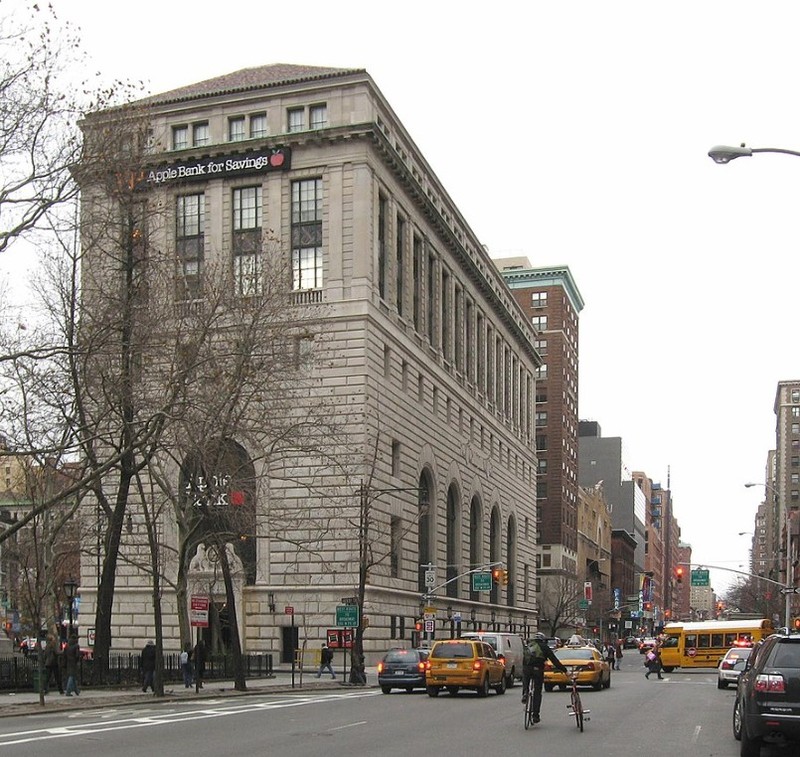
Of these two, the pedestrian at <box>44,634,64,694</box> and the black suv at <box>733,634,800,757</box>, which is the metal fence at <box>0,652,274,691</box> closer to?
the pedestrian at <box>44,634,64,694</box>

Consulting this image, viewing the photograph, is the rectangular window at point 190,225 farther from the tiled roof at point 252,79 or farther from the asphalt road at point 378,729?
the asphalt road at point 378,729

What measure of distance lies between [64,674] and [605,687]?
18739 mm

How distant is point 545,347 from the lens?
135 m

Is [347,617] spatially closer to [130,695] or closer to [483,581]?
[130,695]

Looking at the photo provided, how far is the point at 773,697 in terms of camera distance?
51.6 feet

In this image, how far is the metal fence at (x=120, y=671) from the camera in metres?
36.6

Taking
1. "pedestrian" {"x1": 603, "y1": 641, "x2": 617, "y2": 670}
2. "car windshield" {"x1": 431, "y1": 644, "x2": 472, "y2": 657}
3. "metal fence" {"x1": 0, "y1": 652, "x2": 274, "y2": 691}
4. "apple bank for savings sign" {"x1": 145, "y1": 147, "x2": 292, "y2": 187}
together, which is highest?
"apple bank for savings sign" {"x1": 145, "y1": 147, "x2": 292, "y2": 187}

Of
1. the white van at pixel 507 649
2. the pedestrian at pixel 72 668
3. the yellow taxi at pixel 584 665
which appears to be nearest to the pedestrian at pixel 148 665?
the pedestrian at pixel 72 668

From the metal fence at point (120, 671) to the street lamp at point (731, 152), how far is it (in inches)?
1010

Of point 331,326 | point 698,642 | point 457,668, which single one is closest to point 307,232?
point 331,326

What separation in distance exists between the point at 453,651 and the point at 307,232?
3480 cm

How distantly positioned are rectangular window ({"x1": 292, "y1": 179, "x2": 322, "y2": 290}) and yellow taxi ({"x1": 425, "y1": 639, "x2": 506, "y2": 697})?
3218 centimetres

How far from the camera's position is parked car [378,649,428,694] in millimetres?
38688

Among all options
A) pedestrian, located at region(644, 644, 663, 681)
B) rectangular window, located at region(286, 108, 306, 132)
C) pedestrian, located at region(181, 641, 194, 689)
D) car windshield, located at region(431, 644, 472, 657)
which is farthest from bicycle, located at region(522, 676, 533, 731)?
rectangular window, located at region(286, 108, 306, 132)
